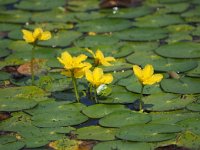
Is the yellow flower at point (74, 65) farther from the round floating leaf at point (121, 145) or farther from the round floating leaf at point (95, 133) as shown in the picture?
the round floating leaf at point (121, 145)

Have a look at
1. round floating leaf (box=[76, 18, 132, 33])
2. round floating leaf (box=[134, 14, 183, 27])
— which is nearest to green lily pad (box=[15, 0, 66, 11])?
round floating leaf (box=[76, 18, 132, 33])

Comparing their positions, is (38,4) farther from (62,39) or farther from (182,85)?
(182,85)

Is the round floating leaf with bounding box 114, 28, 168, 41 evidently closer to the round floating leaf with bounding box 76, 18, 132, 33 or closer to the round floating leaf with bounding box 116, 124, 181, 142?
the round floating leaf with bounding box 76, 18, 132, 33

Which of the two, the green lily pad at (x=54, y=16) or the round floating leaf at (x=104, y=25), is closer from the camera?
the round floating leaf at (x=104, y=25)

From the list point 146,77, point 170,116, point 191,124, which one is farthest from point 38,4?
point 191,124

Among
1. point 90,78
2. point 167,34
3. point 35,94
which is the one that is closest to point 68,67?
point 90,78

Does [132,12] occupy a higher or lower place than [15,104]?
higher

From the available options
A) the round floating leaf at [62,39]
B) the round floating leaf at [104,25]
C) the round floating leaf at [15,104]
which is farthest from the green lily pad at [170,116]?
the round floating leaf at [104,25]
